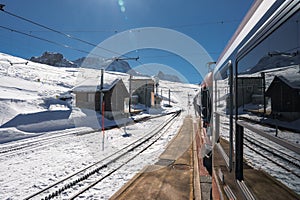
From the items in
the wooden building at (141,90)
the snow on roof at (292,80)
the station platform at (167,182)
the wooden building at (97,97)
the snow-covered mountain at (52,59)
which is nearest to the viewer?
the snow on roof at (292,80)

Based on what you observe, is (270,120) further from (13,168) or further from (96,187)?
(13,168)

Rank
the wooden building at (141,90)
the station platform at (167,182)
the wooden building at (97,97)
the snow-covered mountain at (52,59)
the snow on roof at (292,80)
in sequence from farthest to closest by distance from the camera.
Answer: the snow-covered mountain at (52,59) → the wooden building at (141,90) → the wooden building at (97,97) → the station platform at (167,182) → the snow on roof at (292,80)

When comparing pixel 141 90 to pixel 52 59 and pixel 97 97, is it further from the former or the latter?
pixel 52 59

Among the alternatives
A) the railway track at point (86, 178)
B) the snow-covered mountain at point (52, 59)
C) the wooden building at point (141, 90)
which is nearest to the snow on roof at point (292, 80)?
the railway track at point (86, 178)

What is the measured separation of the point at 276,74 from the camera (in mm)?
1100

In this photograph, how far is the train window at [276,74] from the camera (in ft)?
2.92

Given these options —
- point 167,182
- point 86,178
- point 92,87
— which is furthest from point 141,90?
point 167,182

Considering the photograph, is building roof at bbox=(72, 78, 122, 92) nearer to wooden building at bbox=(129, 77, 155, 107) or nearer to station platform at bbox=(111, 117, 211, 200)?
station platform at bbox=(111, 117, 211, 200)

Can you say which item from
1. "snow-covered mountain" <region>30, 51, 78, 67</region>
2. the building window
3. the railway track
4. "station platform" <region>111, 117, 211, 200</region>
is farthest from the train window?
"snow-covered mountain" <region>30, 51, 78, 67</region>

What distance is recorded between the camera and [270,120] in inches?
47.1

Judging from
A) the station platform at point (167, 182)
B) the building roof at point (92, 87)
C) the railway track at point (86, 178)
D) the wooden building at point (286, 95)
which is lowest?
the railway track at point (86, 178)

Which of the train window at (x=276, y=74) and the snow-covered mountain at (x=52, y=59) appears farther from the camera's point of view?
the snow-covered mountain at (x=52, y=59)

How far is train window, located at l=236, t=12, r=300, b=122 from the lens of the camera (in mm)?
891

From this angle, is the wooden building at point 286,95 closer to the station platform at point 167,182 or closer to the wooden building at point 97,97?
the station platform at point 167,182
